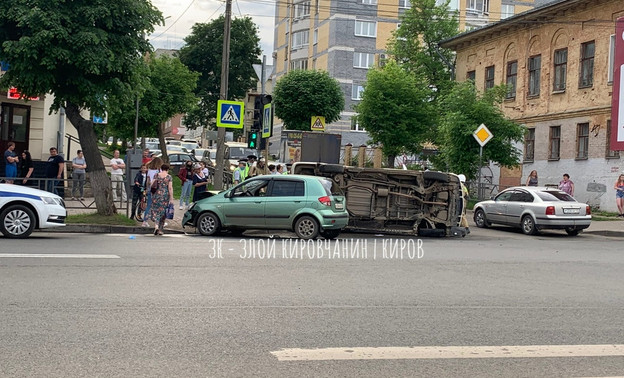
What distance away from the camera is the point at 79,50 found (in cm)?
1955

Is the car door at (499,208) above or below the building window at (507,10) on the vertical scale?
below

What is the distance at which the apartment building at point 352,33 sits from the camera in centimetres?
6775

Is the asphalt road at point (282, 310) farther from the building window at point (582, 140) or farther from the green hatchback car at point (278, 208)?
the building window at point (582, 140)

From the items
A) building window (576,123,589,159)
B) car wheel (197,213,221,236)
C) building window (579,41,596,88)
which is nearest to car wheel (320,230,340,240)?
car wheel (197,213,221,236)

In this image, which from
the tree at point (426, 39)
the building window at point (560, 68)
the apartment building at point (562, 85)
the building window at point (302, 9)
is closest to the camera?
the apartment building at point (562, 85)

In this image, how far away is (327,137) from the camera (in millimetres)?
36531

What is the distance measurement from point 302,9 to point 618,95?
151 ft

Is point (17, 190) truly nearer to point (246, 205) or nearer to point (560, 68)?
point (246, 205)

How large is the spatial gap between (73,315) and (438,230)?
50.4 ft

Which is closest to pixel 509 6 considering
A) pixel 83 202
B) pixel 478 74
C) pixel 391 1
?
pixel 391 1

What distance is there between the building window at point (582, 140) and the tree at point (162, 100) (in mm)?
21111

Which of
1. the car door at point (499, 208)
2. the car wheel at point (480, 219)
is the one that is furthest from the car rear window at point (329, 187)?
the car wheel at point (480, 219)

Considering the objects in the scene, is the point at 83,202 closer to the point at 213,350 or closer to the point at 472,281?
the point at 472,281

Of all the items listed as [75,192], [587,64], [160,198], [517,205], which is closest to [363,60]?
[587,64]
